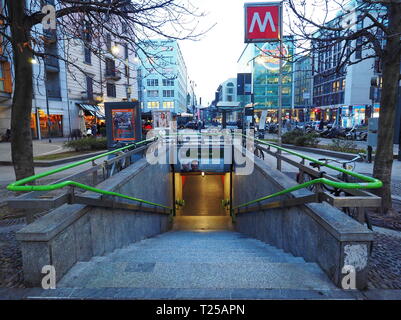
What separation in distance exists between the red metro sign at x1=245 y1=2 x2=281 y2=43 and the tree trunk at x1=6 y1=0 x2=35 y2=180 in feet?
22.6

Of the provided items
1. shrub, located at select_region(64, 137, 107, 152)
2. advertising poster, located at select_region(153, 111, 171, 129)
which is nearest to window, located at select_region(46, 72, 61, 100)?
advertising poster, located at select_region(153, 111, 171, 129)

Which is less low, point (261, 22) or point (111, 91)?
point (111, 91)

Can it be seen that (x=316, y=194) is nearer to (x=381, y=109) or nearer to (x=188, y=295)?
(x=188, y=295)

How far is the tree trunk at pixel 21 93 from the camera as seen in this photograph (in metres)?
5.24

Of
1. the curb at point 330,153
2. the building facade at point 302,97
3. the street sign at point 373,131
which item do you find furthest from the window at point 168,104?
the street sign at point 373,131

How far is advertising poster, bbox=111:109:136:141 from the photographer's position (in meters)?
10.2

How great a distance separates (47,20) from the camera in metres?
5.22

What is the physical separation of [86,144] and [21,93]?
11675 millimetres

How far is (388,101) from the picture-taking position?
18.0 feet

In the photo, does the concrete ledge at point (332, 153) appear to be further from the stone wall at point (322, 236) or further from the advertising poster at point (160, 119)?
the advertising poster at point (160, 119)

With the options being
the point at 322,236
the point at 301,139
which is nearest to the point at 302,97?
the point at 301,139

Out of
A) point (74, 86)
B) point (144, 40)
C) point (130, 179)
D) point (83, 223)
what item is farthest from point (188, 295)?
point (74, 86)

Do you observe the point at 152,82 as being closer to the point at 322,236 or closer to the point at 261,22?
the point at 261,22
